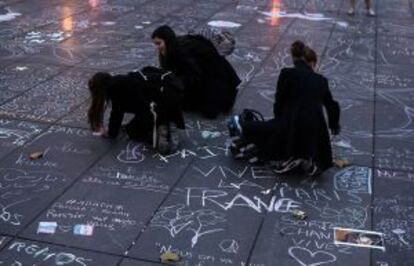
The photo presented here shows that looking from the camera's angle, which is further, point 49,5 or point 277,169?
point 49,5

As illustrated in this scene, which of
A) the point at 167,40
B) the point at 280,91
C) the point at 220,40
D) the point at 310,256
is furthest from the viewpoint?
the point at 220,40

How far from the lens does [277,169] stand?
6605mm

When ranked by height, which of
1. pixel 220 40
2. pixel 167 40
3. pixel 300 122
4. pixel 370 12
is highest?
pixel 167 40

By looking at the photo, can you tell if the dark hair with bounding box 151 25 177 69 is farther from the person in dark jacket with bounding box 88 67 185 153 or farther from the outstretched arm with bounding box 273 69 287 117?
the outstretched arm with bounding box 273 69 287 117

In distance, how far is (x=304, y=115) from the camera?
6.32 meters

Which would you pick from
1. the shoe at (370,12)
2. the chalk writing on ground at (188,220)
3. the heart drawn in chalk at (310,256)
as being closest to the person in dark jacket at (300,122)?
the chalk writing on ground at (188,220)

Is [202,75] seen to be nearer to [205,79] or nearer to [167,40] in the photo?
[205,79]

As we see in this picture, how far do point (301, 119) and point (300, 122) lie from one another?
0.03 meters

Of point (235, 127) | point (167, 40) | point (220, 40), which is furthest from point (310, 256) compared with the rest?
point (220, 40)

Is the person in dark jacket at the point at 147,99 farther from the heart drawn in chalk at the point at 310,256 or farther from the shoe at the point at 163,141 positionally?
the heart drawn in chalk at the point at 310,256

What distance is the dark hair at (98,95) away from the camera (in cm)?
681

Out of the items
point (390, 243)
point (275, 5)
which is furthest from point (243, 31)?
point (390, 243)

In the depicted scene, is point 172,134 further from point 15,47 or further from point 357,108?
point 15,47

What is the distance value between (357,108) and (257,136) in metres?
2.33
